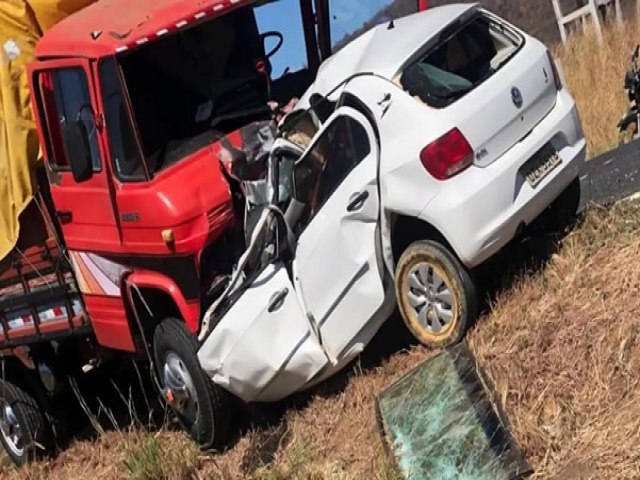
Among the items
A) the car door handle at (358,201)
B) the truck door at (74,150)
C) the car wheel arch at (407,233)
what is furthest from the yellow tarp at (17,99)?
the car wheel arch at (407,233)

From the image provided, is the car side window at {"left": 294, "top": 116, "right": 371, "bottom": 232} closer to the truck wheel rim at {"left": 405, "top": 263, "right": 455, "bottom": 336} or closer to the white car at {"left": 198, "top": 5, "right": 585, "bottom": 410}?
the white car at {"left": 198, "top": 5, "right": 585, "bottom": 410}

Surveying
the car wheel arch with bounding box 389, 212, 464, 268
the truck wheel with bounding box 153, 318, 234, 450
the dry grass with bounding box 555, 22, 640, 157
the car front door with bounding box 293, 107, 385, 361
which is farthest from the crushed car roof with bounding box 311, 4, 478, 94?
the dry grass with bounding box 555, 22, 640, 157

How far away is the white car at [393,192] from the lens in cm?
557

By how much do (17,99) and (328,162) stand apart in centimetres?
247

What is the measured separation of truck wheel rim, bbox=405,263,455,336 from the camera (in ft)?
19.0

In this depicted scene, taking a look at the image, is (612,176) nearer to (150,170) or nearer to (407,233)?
(407,233)

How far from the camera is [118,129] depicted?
6.53m

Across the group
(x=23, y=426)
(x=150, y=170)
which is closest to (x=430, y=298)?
→ (x=150, y=170)

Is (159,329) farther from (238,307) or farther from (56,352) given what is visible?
(56,352)

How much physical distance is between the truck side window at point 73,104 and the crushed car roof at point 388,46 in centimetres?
140

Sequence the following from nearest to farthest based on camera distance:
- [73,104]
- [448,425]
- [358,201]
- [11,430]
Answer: [448,425], [358,201], [73,104], [11,430]

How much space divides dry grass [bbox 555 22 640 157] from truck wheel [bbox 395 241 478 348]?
406cm

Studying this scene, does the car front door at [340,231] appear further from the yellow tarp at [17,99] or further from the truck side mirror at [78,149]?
the yellow tarp at [17,99]

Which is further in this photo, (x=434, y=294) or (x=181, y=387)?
(x=181, y=387)
